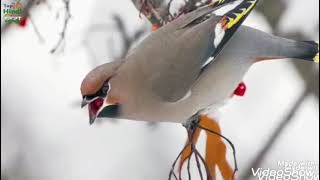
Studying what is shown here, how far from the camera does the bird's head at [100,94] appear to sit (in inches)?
39.4

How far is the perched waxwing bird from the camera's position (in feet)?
3.36

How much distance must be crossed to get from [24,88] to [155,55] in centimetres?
30

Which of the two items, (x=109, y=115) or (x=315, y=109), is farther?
(x=315, y=109)

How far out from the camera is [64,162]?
44.1 inches

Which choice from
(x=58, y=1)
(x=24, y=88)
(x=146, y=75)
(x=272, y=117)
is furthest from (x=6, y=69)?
(x=272, y=117)

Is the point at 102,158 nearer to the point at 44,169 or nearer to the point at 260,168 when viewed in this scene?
the point at 44,169

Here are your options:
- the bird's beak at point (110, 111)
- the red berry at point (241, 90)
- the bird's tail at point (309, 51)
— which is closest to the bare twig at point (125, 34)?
the bird's beak at point (110, 111)

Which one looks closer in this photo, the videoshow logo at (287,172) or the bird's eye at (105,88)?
the bird's eye at (105,88)

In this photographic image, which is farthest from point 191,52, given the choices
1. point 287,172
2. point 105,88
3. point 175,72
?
point 287,172

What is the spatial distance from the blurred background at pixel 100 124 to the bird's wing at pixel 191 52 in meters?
0.06

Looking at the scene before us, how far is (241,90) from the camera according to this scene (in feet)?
3.60

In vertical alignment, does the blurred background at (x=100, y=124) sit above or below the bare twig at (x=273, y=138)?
above

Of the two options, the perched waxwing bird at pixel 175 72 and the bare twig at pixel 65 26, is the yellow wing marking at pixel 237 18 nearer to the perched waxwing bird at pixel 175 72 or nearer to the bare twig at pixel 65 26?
the perched waxwing bird at pixel 175 72

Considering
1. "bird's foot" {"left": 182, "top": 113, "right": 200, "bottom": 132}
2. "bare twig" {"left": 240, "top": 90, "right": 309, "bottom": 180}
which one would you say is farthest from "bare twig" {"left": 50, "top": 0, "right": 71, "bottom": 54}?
"bare twig" {"left": 240, "top": 90, "right": 309, "bottom": 180}
